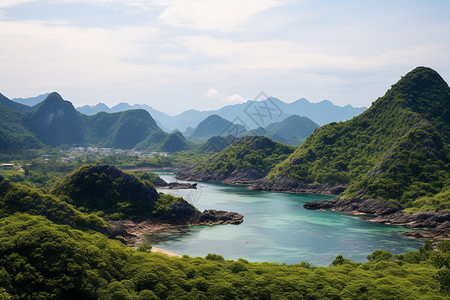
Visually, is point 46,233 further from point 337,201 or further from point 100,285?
point 337,201

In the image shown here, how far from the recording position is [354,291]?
128 feet

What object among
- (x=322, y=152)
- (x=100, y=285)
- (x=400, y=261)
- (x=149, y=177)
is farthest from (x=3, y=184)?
(x=322, y=152)

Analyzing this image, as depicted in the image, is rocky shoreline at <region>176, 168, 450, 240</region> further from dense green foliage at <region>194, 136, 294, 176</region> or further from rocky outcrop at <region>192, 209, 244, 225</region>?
rocky outcrop at <region>192, 209, 244, 225</region>

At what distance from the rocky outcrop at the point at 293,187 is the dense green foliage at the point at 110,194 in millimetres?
62076

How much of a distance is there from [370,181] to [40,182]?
109320 mm

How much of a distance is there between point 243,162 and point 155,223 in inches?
3861

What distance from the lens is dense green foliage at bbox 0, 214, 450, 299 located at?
1386 inches

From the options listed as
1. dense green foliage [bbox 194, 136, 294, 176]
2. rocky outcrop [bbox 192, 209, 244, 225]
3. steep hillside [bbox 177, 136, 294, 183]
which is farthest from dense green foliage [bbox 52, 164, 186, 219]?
dense green foliage [bbox 194, 136, 294, 176]

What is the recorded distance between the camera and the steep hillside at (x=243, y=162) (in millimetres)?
173750

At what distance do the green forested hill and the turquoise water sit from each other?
19.2 m

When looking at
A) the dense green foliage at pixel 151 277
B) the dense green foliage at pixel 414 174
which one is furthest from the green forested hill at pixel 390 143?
the dense green foliage at pixel 151 277

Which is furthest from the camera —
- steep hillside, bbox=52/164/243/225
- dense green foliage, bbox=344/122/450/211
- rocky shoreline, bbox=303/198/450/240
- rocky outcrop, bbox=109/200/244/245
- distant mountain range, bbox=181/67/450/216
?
distant mountain range, bbox=181/67/450/216

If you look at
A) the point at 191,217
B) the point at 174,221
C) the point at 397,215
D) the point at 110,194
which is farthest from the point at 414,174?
the point at 110,194

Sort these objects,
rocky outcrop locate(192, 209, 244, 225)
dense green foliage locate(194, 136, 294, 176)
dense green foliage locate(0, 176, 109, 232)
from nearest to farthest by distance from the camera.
A: dense green foliage locate(0, 176, 109, 232), rocky outcrop locate(192, 209, 244, 225), dense green foliage locate(194, 136, 294, 176)
